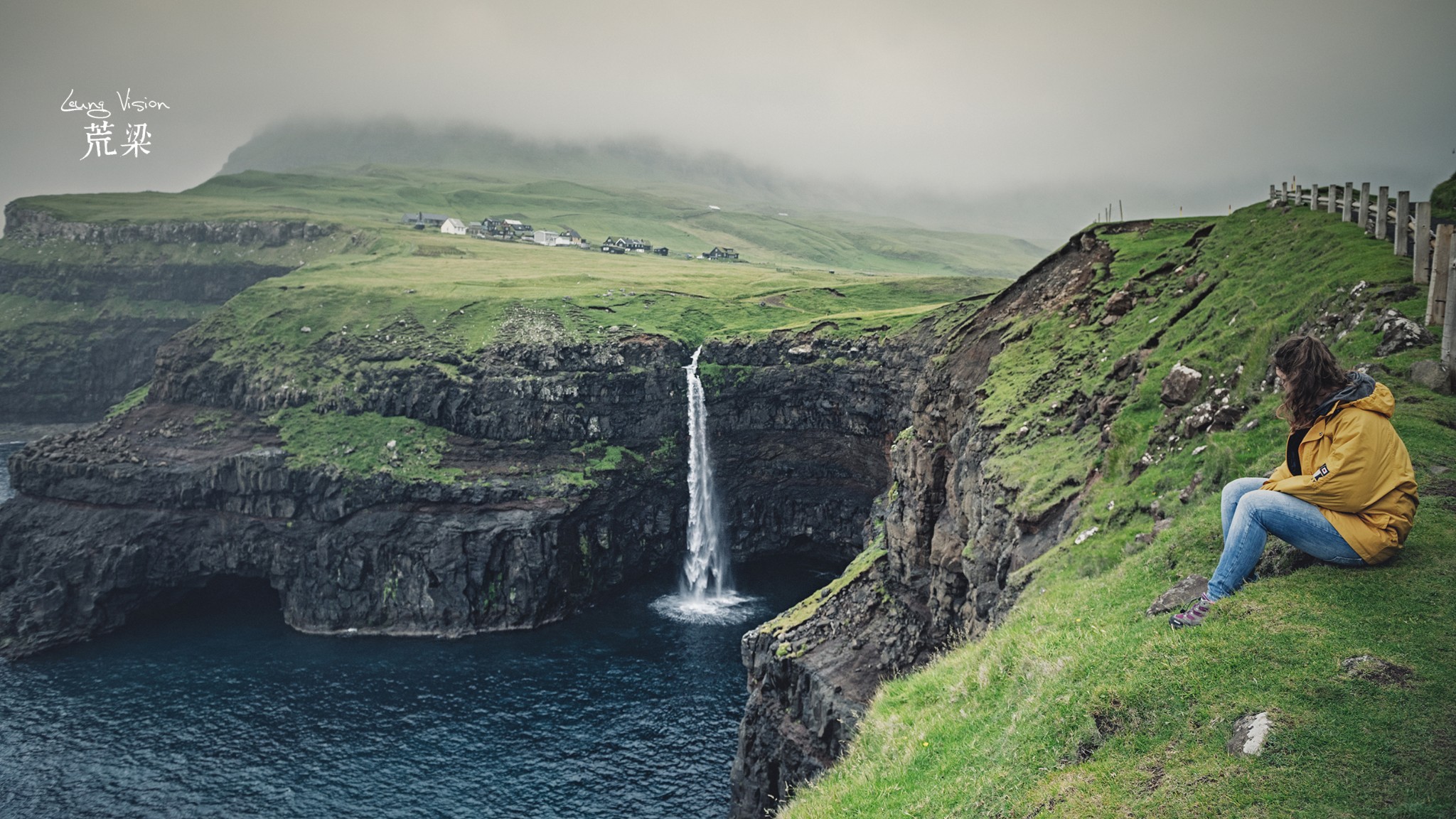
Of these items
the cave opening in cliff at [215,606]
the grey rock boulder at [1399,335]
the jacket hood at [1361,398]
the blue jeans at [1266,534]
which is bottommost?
the cave opening in cliff at [215,606]

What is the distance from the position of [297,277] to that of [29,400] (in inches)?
3220

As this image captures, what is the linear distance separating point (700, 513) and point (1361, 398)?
313 feet

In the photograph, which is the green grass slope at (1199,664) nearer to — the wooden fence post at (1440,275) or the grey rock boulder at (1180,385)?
the grey rock boulder at (1180,385)

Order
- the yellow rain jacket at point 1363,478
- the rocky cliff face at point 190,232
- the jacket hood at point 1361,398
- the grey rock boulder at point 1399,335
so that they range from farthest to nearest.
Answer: the rocky cliff face at point 190,232
the grey rock boulder at point 1399,335
the jacket hood at point 1361,398
the yellow rain jacket at point 1363,478

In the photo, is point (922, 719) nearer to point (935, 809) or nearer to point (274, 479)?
point (935, 809)

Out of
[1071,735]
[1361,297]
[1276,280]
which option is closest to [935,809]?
[1071,735]

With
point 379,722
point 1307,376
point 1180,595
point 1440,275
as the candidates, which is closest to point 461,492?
point 379,722

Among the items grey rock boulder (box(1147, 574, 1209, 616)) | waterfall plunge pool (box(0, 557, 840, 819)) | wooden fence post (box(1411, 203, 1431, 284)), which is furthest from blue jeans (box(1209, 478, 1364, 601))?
waterfall plunge pool (box(0, 557, 840, 819))

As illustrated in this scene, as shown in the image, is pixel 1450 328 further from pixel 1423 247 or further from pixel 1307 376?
pixel 1307 376

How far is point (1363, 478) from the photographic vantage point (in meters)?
11.4

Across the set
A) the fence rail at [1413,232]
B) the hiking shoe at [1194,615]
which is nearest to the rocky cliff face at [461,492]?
the fence rail at [1413,232]

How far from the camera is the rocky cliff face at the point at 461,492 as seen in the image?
300 feet

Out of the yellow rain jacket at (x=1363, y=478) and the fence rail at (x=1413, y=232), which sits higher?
the fence rail at (x=1413, y=232)

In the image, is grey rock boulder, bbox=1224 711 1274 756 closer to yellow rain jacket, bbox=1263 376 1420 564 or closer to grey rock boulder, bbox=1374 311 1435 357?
yellow rain jacket, bbox=1263 376 1420 564
